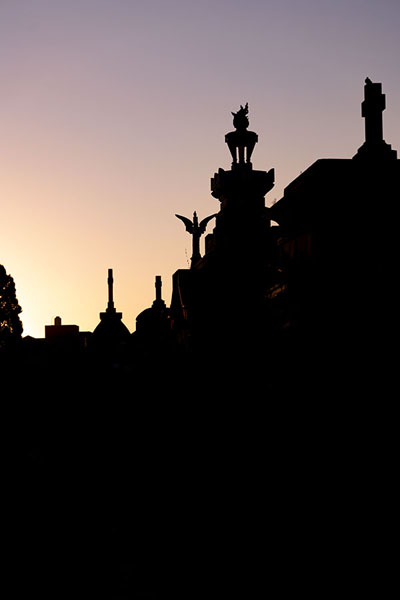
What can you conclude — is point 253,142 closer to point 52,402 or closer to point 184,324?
point 184,324

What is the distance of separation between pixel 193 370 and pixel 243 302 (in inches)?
94.8

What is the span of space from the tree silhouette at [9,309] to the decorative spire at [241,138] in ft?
91.7

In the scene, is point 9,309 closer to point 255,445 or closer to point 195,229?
point 195,229

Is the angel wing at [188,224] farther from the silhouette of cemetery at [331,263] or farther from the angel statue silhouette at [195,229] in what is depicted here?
the silhouette of cemetery at [331,263]

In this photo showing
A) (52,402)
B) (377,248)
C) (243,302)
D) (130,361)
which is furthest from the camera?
(130,361)

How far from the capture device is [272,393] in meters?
16.6


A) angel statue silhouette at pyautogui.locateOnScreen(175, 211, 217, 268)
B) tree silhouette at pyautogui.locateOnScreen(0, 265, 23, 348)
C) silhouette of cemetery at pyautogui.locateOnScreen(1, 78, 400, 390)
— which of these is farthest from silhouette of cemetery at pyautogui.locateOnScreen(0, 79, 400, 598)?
tree silhouette at pyautogui.locateOnScreen(0, 265, 23, 348)

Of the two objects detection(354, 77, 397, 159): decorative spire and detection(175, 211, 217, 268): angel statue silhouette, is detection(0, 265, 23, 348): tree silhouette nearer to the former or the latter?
detection(175, 211, 217, 268): angel statue silhouette

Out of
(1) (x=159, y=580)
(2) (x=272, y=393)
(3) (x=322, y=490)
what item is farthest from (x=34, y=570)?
(2) (x=272, y=393)

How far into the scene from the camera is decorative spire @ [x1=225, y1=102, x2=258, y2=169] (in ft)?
86.4

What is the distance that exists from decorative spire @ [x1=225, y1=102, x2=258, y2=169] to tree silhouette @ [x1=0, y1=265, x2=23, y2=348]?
2795 cm

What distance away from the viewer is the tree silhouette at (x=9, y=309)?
52866 millimetres

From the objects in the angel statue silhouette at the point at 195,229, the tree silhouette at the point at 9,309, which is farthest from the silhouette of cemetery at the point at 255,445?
the tree silhouette at the point at 9,309

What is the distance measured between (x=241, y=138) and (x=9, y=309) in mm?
30164
